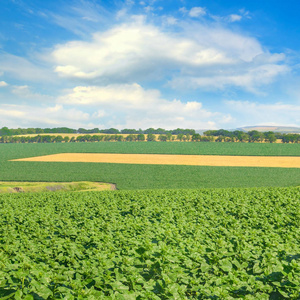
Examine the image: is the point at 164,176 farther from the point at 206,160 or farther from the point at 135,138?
the point at 135,138

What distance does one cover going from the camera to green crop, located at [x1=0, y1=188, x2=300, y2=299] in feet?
Result: 14.5

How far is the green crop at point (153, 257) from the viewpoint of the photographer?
4.41 metres

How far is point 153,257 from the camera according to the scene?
18.4 feet

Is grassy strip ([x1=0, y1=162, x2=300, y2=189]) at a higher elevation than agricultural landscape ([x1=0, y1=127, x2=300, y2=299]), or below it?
below

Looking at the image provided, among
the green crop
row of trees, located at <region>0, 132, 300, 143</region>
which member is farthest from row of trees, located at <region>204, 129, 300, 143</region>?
the green crop

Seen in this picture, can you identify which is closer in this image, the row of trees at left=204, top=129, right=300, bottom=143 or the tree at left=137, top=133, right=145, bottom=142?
the row of trees at left=204, top=129, right=300, bottom=143

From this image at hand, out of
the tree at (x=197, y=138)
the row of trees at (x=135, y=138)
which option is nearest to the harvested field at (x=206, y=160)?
the row of trees at (x=135, y=138)

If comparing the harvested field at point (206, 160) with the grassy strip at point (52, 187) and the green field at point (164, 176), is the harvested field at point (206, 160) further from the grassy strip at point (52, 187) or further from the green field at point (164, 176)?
the grassy strip at point (52, 187)

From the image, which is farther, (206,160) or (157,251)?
(206,160)

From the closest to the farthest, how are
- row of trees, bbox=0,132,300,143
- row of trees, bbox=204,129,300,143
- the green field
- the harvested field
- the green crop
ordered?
the green crop, the green field, the harvested field, row of trees, bbox=204,129,300,143, row of trees, bbox=0,132,300,143

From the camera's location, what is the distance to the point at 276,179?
138 ft

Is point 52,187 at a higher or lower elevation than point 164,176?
lower

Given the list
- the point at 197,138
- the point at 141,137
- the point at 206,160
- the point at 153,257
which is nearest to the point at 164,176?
the point at 206,160

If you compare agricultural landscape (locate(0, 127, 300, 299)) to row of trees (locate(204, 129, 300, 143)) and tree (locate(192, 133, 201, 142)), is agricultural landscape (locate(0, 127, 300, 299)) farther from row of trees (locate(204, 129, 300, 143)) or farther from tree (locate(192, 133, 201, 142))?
tree (locate(192, 133, 201, 142))
